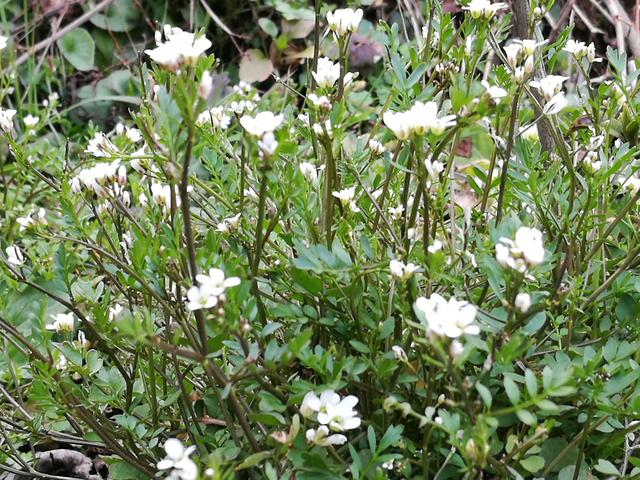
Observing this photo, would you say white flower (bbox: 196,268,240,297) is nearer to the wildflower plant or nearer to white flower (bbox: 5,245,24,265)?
the wildflower plant

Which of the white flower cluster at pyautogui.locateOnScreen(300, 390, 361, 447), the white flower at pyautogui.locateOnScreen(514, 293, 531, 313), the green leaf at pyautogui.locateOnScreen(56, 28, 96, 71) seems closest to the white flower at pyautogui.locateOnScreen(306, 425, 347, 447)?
the white flower cluster at pyautogui.locateOnScreen(300, 390, 361, 447)

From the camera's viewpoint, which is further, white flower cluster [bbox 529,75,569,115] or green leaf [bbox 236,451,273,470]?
white flower cluster [bbox 529,75,569,115]

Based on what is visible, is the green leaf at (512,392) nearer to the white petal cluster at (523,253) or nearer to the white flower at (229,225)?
the white petal cluster at (523,253)

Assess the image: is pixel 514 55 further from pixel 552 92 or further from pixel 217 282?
pixel 217 282

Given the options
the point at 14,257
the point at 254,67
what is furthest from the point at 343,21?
the point at 254,67

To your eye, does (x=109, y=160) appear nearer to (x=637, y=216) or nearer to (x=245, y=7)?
(x=637, y=216)

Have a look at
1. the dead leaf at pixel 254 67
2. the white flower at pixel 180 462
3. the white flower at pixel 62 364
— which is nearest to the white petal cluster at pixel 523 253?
the white flower at pixel 180 462
